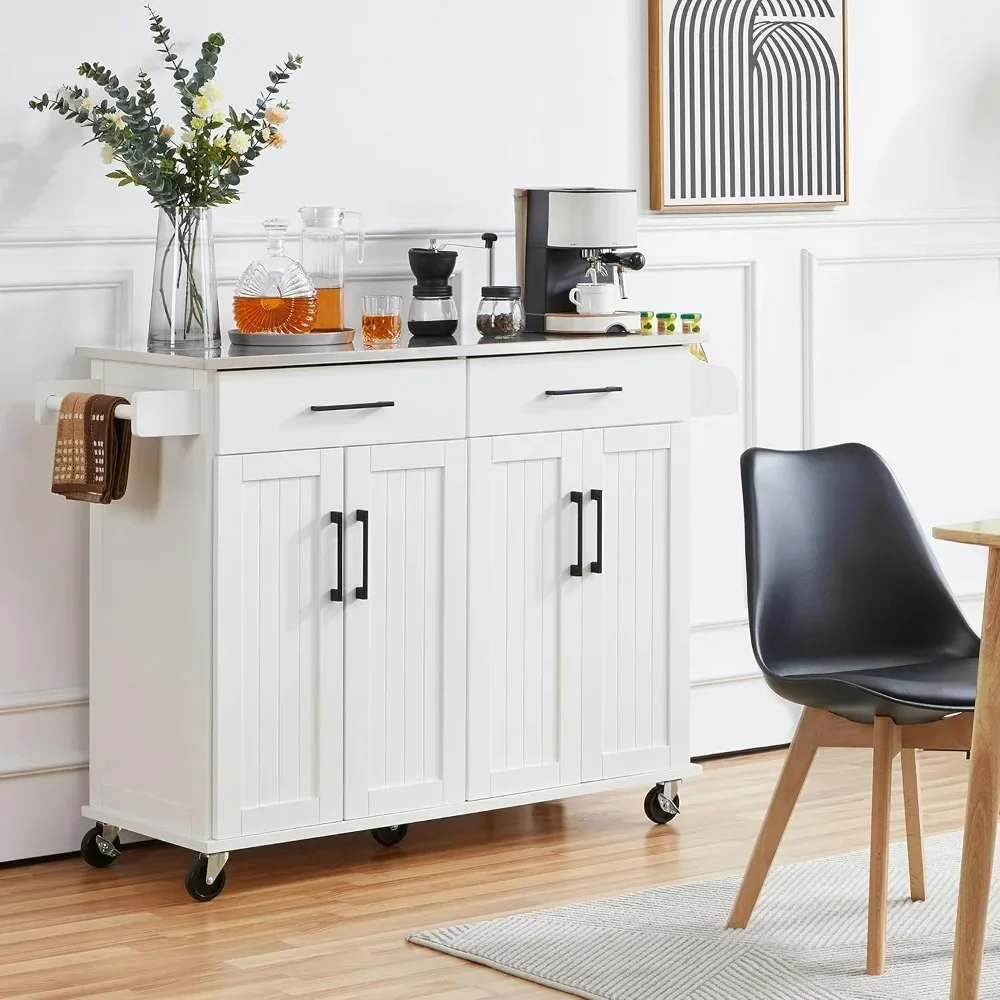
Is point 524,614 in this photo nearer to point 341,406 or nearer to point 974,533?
point 341,406

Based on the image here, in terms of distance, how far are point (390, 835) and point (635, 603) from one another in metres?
0.69

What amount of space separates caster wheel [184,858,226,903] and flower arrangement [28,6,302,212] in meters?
1.23

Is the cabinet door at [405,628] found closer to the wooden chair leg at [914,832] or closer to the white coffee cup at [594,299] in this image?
the white coffee cup at [594,299]

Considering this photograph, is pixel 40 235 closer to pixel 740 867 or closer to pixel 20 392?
pixel 20 392

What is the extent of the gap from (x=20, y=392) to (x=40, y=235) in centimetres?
31

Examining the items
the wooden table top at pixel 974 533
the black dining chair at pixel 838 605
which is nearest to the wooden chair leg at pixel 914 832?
the black dining chair at pixel 838 605

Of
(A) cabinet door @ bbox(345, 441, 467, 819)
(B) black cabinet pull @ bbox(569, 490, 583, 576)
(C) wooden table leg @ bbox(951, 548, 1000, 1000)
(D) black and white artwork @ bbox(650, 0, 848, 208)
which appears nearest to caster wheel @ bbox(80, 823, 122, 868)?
(A) cabinet door @ bbox(345, 441, 467, 819)

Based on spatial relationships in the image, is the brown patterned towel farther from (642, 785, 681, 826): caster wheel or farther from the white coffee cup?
(642, 785, 681, 826): caster wheel

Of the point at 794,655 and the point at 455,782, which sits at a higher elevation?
the point at 794,655

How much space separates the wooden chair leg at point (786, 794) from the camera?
307 cm

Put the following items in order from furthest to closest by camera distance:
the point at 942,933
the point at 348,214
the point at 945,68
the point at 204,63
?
the point at 945,68
the point at 348,214
the point at 204,63
the point at 942,933

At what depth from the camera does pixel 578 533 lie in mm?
3717

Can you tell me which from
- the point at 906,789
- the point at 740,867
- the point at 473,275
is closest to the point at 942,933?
the point at 906,789

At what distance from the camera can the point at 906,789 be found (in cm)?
328
